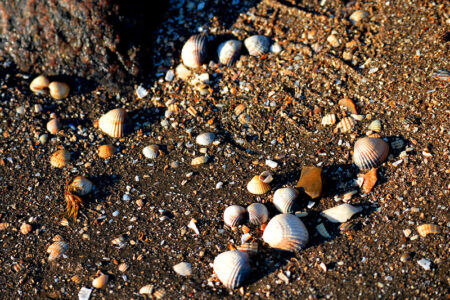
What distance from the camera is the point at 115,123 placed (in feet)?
12.2

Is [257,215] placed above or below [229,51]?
below

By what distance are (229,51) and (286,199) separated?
152 centimetres

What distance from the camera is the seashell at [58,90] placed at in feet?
13.1

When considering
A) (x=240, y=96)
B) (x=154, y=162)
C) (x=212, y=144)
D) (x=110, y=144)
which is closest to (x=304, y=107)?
(x=240, y=96)

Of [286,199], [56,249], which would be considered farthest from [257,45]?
[56,249]

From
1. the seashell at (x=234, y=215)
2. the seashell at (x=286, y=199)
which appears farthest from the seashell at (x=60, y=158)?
the seashell at (x=286, y=199)

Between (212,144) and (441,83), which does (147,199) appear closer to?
(212,144)

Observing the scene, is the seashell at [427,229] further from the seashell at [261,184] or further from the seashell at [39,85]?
the seashell at [39,85]

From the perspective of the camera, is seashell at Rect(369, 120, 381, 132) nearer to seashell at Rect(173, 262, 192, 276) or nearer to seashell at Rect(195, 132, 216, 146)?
seashell at Rect(195, 132, 216, 146)

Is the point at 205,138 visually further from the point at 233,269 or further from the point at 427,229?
the point at 427,229

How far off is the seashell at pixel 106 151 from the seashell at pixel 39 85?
0.89 metres

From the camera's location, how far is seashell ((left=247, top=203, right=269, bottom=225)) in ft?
10.1

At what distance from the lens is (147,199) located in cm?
334

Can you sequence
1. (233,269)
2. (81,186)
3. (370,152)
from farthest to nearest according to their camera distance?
(81,186), (370,152), (233,269)
